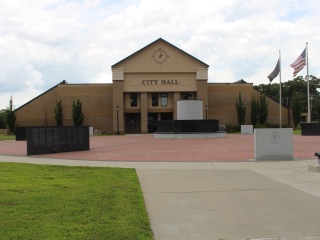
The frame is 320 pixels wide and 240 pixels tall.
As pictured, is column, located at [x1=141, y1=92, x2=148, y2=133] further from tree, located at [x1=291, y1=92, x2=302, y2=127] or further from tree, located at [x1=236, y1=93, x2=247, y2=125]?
tree, located at [x1=291, y1=92, x2=302, y2=127]

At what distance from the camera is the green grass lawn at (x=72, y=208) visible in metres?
4.50

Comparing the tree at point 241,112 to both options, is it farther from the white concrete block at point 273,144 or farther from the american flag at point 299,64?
the white concrete block at point 273,144

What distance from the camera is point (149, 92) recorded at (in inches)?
2024

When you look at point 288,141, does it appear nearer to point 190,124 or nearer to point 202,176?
point 202,176

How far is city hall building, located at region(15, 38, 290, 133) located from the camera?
50594 mm

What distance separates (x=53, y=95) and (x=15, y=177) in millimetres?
45703

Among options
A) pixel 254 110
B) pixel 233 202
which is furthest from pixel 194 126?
pixel 233 202

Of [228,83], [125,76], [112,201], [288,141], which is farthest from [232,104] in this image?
[112,201]

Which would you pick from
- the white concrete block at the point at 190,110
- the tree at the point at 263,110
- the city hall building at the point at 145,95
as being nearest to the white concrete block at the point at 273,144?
the white concrete block at the point at 190,110

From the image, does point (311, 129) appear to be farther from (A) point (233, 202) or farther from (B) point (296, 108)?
(A) point (233, 202)

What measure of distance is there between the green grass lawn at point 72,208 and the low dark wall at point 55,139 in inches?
315

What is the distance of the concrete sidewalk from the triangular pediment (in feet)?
133

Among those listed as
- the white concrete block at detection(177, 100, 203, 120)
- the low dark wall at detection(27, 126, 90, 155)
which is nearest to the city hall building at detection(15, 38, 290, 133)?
the white concrete block at detection(177, 100, 203, 120)

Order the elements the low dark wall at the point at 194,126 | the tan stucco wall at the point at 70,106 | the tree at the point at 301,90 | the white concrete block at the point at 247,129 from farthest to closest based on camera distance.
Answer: the tree at the point at 301,90 → the tan stucco wall at the point at 70,106 → the white concrete block at the point at 247,129 → the low dark wall at the point at 194,126
